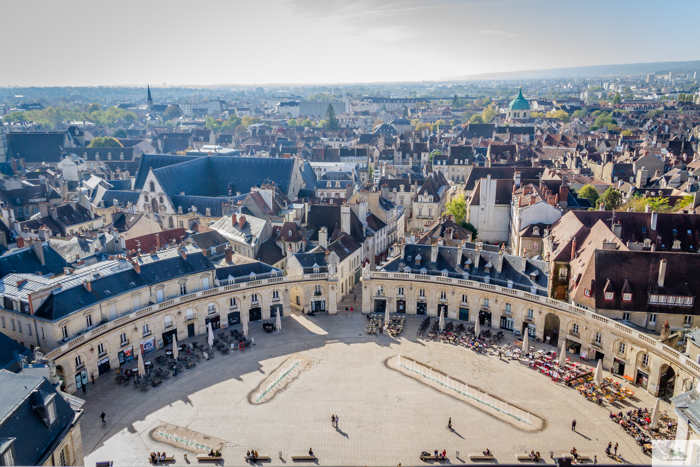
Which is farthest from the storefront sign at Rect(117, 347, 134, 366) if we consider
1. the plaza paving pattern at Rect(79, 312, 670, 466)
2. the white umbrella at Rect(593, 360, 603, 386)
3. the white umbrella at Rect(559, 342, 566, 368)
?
the white umbrella at Rect(593, 360, 603, 386)

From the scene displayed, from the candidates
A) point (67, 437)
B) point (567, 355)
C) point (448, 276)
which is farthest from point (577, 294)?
point (67, 437)

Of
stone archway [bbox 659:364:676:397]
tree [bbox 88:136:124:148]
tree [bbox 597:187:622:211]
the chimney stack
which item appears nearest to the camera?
stone archway [bbox 659:364:676:397]

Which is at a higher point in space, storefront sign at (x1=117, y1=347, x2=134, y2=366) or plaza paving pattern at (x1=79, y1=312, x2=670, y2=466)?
storefront sign at (x1=117, y1=347, x2=134, y2=366)

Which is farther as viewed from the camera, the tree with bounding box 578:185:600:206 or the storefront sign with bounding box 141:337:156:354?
the tree with bounding box 578:185:600:206

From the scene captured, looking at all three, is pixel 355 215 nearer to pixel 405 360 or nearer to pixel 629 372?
pixel 405 360

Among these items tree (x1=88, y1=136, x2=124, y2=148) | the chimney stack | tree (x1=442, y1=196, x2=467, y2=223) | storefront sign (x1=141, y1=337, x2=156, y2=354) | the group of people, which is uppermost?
tree (x1=88, y1=136, x2=124, y2=148)

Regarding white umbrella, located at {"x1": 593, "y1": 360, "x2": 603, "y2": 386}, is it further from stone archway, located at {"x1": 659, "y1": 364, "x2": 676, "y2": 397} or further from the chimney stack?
the chimney stack

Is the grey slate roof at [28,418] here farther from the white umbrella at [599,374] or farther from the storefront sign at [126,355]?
A: the white umbrella at [599,374]
